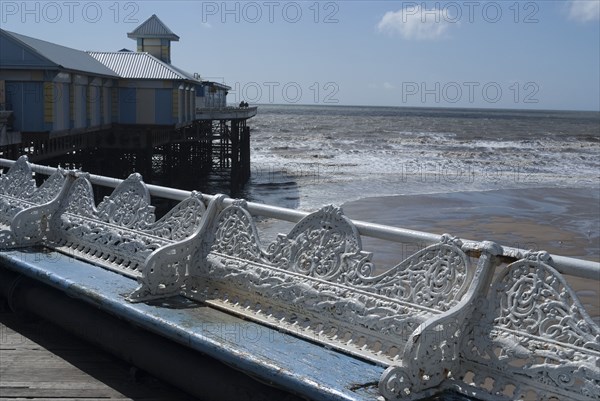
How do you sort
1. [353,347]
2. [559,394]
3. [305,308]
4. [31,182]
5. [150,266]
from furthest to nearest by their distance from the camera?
[31,182], [150,266], [305,308], [353,347], [559,394]

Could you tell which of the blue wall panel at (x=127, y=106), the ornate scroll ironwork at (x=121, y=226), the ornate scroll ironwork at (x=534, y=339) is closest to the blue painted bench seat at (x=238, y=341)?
the ornate scroll ironwork at (x=121, y=226)

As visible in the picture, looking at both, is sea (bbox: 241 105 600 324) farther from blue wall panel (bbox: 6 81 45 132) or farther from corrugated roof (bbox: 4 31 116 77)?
corrugated roof (bbox: 4 31 116 77)

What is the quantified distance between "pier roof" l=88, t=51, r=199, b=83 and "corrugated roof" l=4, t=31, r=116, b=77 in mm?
579

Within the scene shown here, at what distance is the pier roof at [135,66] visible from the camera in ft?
89.4

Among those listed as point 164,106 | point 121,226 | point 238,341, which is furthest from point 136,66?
point 238,341

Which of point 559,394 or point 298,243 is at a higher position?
point 298,243

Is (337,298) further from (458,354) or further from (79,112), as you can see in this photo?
(79,112)

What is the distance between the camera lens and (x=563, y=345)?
2.73 metres

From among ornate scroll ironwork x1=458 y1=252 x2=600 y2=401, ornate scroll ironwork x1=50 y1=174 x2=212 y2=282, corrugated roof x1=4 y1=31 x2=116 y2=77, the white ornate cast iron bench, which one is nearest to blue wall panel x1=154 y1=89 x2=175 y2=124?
corrugated roof x1=4 y1=31 x2=116 y2=77

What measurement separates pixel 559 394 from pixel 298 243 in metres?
1.45

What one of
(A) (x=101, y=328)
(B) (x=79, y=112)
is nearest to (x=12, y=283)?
(A) (x=101, y=328)

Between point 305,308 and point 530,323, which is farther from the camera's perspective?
point 305,308

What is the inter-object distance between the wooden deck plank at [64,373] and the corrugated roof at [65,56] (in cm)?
1696

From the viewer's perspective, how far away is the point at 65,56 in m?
23.7
